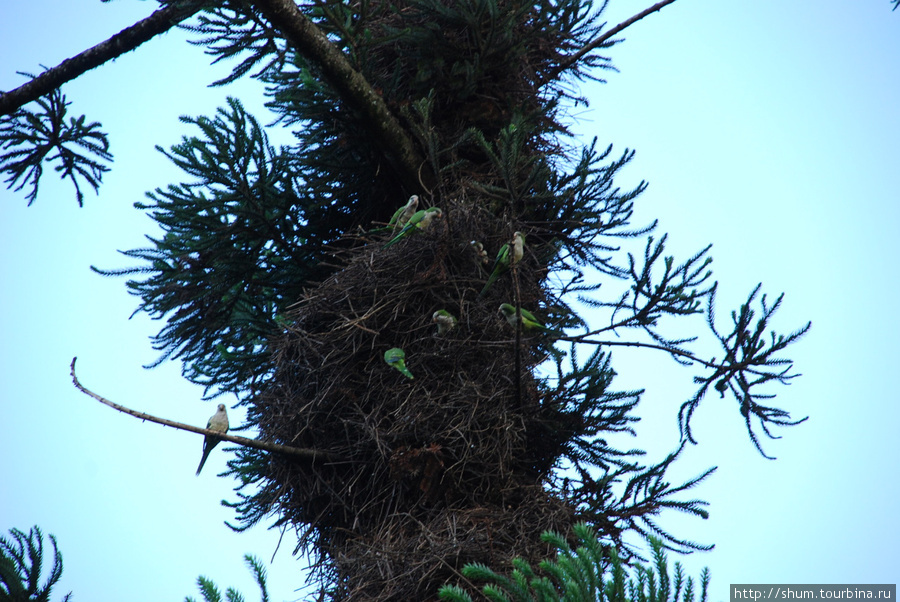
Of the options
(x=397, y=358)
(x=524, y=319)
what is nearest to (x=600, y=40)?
(x=524, y=319)

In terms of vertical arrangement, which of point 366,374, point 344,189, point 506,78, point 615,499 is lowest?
point 615,499

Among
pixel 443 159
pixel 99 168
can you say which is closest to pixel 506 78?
pixel 443 159

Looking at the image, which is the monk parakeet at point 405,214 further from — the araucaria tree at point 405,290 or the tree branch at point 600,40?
the tree branch at point 600,40

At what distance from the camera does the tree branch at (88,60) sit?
534 centimetres

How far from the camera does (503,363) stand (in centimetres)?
475

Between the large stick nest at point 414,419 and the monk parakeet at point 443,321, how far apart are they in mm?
52

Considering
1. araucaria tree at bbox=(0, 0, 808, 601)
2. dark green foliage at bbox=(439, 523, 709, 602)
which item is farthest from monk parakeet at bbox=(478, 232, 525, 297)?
dark green foliage at bbox=(439, 523, 709, 602)

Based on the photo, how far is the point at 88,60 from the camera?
5.41m

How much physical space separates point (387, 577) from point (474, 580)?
457 millimetres

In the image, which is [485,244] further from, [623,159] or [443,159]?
[623,159]

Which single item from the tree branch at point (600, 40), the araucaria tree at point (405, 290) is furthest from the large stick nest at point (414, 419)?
the tree branch at point (600, 40)

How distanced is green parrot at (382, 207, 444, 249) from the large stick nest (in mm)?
71

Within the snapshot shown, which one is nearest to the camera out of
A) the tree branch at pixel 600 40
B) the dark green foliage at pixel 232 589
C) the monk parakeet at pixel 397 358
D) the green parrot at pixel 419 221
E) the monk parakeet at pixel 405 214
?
the dark green foliage at pixel 232 589

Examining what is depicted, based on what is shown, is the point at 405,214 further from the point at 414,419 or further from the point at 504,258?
the point at 414,419
